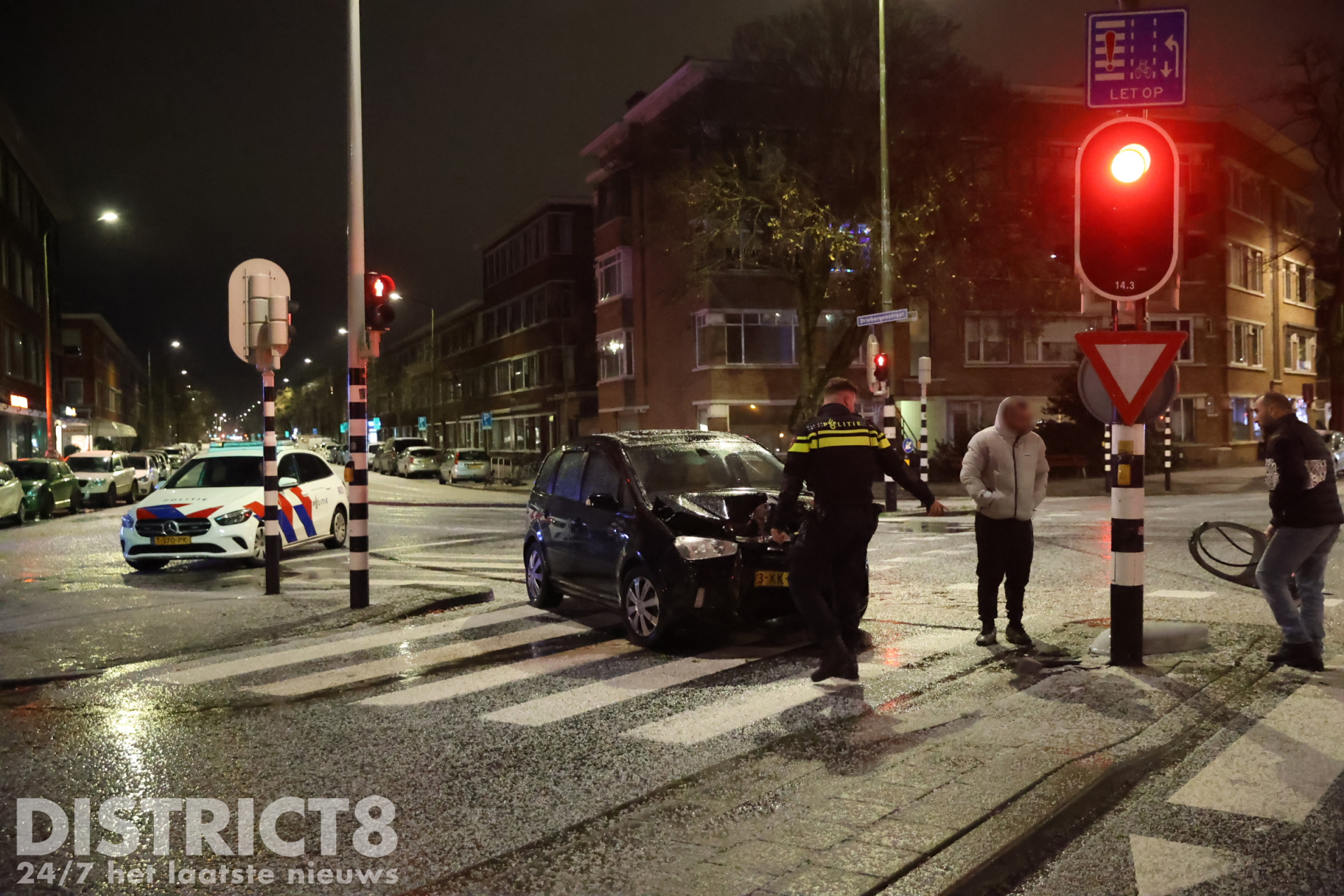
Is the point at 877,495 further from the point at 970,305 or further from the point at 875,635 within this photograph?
the point at 875,635

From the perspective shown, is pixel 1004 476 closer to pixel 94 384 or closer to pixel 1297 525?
pixel 1297 525

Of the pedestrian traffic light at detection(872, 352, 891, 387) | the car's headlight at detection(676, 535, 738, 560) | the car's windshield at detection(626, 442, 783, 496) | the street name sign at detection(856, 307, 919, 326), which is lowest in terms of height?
the car's headlight at detection(676, 535, 738, 560)

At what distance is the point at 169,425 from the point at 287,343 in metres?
111

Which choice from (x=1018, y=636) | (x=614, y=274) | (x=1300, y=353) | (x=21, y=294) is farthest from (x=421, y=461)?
(x=1018, y=636)

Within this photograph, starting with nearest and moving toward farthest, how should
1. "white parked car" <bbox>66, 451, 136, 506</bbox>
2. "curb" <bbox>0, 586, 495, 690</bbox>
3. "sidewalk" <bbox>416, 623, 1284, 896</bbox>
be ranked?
"sidewalk" <bbox>416, 623, 1284, 896</bbox>
"curb" <bbox>0, 586, 495, 690</bbox>
"white parked car" <bbox>66, 451, 136, 506</bbox>

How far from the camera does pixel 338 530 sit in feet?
55.0

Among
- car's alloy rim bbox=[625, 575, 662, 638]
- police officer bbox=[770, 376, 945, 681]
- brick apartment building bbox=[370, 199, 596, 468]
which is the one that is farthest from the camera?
brick apartment building bbox=[370, 199, 596, 468]

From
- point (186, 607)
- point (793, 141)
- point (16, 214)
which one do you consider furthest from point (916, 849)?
point (16, 214)

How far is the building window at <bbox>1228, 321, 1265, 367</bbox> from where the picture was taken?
42.5m

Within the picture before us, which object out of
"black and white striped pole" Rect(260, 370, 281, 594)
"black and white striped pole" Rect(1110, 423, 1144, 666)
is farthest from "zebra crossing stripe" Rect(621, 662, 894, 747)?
"black and white striped pole" Rect(260, 370, 281, 594)

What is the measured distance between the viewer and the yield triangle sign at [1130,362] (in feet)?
23.4

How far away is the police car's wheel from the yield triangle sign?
11541mm

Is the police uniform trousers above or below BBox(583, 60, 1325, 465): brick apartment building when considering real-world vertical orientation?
below

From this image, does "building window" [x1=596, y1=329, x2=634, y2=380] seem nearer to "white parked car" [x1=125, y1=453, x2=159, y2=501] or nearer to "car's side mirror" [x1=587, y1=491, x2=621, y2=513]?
"white parked car" [x1=125, y1=453, x2=159, y2=501]
